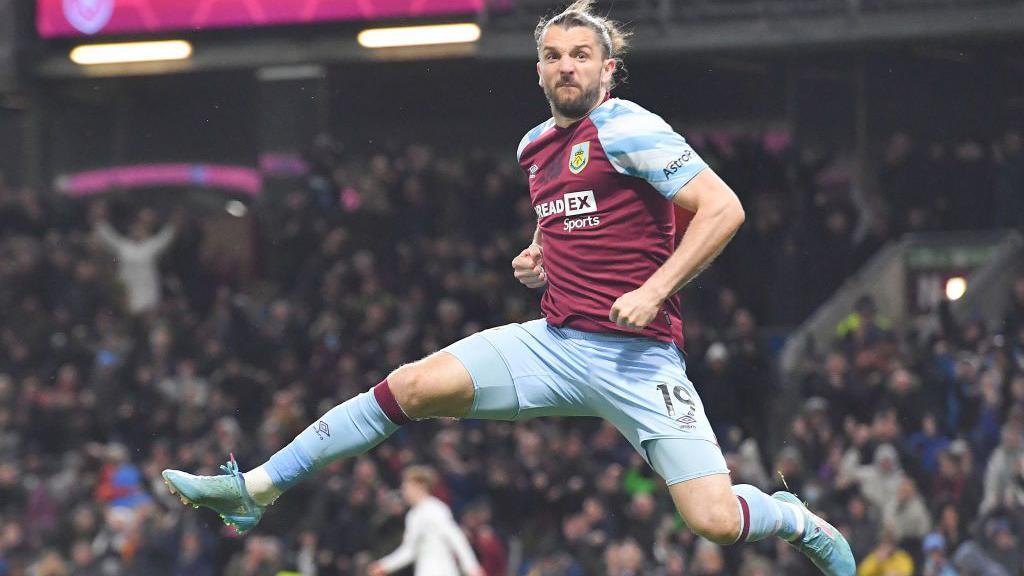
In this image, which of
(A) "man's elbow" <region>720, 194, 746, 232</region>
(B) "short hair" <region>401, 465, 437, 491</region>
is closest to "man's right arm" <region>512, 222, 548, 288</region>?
(A) "man's elbow" <region>720, 194, 746, 232</region>

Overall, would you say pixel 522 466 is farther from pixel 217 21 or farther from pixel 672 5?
pixel 217 21

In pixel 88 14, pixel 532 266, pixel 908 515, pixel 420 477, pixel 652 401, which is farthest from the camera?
pixel 88 14

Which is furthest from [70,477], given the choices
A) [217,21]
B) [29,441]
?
[217,21]

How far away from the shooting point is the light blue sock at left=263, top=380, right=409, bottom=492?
6316 millimetres

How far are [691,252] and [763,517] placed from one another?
1.19m

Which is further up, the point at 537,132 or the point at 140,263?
the point at 537,132

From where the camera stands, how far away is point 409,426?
1586 cm

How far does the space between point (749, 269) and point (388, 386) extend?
1095 centimetres

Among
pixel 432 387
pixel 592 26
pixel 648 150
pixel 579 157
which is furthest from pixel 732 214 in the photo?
pixel 432 387

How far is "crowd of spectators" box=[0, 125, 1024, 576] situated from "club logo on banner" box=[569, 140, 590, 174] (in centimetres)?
711

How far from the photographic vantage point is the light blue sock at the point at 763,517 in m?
6.39

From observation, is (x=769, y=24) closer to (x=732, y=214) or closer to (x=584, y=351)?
(x=584, y=351)

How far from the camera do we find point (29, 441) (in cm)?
1708

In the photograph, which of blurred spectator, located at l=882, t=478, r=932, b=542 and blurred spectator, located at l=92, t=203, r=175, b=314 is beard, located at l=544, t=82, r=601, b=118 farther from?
blurred spectator, located at l=92, t=203, r=175, b=314
